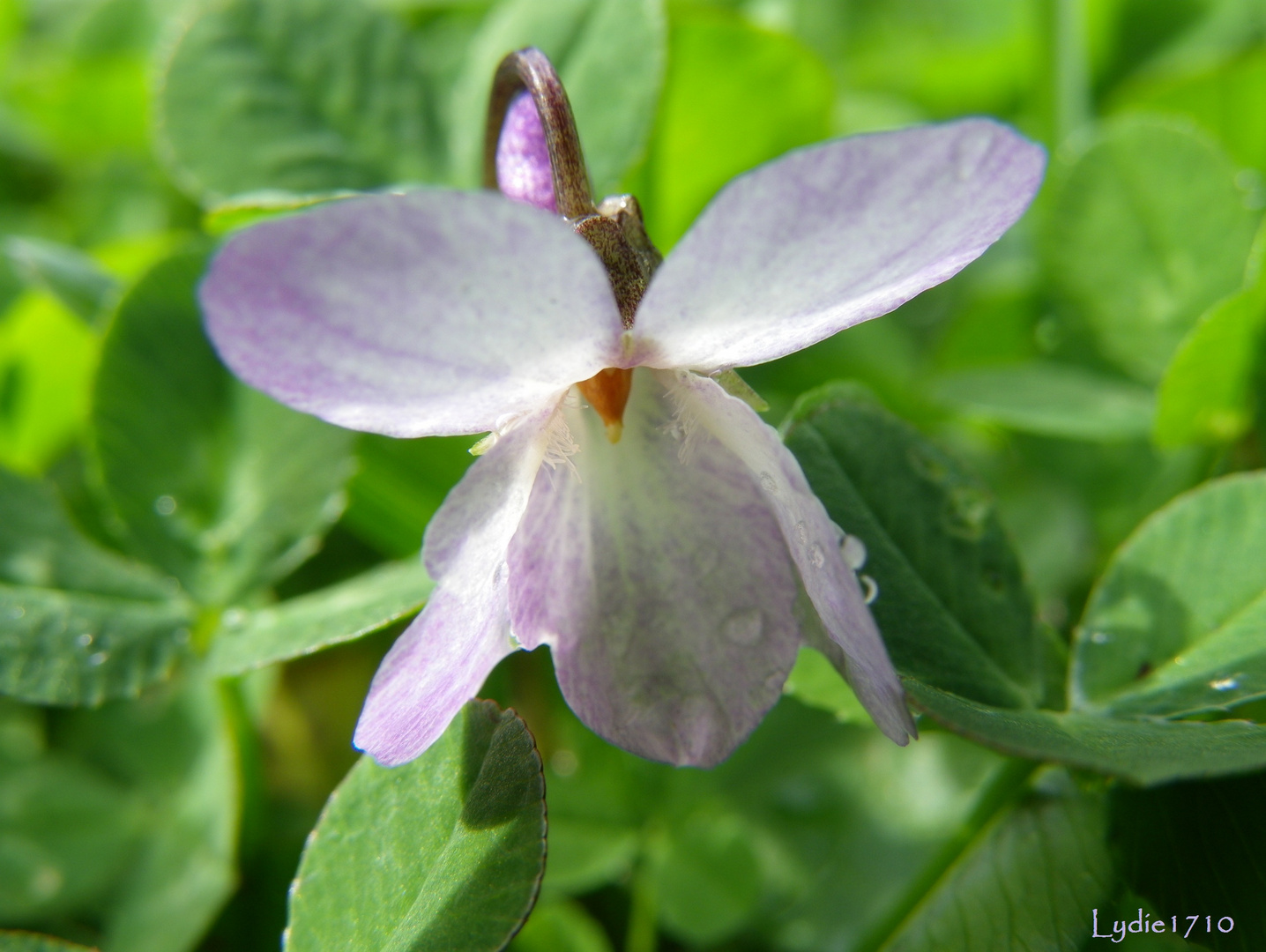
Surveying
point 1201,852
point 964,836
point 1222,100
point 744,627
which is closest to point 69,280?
point 744,627

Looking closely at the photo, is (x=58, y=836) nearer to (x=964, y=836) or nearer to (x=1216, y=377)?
(x=964, y=836)

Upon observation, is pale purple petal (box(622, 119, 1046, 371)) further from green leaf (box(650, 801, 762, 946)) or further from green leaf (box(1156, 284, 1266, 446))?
green leaf (box(650, 801, 762, 946))

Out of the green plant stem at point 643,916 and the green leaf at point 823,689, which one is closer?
the green leaf at point 823,689

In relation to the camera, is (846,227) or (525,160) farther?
(525,160)

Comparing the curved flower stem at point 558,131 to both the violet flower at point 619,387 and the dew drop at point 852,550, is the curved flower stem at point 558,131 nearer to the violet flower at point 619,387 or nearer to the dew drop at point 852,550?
the violet flower at point 619,387

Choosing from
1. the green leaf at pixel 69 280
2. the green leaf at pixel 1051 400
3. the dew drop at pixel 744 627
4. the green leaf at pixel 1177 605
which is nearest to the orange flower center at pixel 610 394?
the dew drop at pixel 744 627
